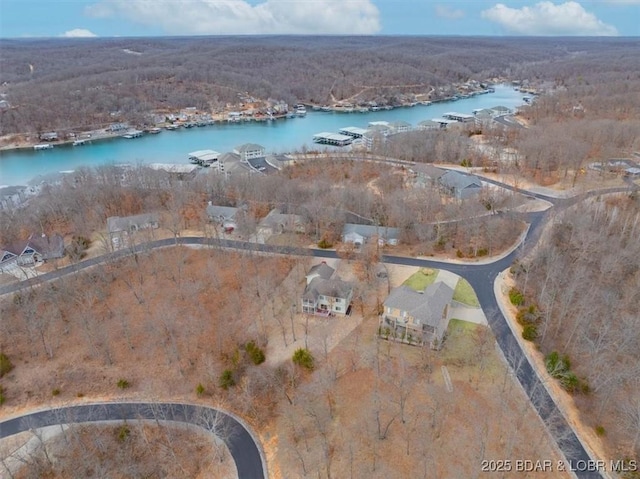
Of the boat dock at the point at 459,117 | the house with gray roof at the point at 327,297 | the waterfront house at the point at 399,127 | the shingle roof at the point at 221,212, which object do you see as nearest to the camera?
the house with gray roof at the point at 327,297

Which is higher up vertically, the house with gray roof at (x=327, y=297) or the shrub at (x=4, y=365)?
the house with gray roof at (x=327, y=297)

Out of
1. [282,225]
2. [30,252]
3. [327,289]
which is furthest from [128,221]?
[327,289]

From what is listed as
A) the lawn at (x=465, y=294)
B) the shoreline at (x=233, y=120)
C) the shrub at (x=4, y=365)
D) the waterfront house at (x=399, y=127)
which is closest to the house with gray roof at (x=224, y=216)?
the shrub at (x=4, y=365)

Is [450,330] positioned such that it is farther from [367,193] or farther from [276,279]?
[367,193]

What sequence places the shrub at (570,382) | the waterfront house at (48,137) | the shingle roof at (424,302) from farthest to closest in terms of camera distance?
the waterfront house at (48,137) → the shingle roof at (424,302) → the shrub at (570,382)

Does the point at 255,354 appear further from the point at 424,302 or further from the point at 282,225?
the point at 282,225

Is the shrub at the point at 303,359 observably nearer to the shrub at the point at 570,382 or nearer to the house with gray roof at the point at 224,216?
the shrub at the point at 570,382

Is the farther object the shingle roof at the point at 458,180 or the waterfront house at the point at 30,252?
the shingle roof at the point at 458,180

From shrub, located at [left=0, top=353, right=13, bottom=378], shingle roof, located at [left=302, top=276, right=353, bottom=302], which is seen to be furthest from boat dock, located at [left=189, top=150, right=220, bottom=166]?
shrub, located at [left=0, top=353, right=13, bottom=378]
